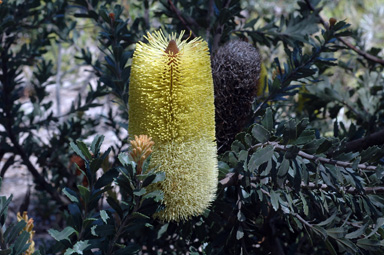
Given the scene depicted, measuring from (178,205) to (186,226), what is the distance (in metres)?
0.27

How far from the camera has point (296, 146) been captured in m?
0.91

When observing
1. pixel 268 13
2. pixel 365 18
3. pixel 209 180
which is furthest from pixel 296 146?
pixel 365 18

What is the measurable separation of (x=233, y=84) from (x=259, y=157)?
9.8 inches

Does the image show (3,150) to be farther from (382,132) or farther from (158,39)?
(382,132)

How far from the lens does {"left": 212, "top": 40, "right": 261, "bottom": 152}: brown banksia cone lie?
1.05 meters

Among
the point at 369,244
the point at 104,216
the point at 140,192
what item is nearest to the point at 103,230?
the point at 104,216

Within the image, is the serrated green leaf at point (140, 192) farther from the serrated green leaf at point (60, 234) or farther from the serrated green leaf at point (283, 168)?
the serrated green leaf at point (283, 168)

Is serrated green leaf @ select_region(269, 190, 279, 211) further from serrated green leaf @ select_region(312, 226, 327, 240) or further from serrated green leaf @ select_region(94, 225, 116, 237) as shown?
serrated green leaf @ select_region(94, 225, 116, 237)

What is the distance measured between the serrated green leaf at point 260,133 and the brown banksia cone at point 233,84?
0.56ft

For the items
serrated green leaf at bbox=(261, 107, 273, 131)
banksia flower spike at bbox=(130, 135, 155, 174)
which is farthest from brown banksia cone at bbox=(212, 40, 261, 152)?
banksia flower spike at bbox=(130, 135, 155, 174)

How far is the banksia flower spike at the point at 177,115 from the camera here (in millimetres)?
828

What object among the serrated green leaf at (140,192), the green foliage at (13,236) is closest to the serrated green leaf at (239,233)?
the serrated green leaf at (140,192)

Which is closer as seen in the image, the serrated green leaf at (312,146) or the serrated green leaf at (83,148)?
the serrated green leaf at (83,148)

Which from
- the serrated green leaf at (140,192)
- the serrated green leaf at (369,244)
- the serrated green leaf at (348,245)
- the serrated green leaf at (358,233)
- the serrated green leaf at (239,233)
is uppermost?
the serrated green leaf at (140,192)
